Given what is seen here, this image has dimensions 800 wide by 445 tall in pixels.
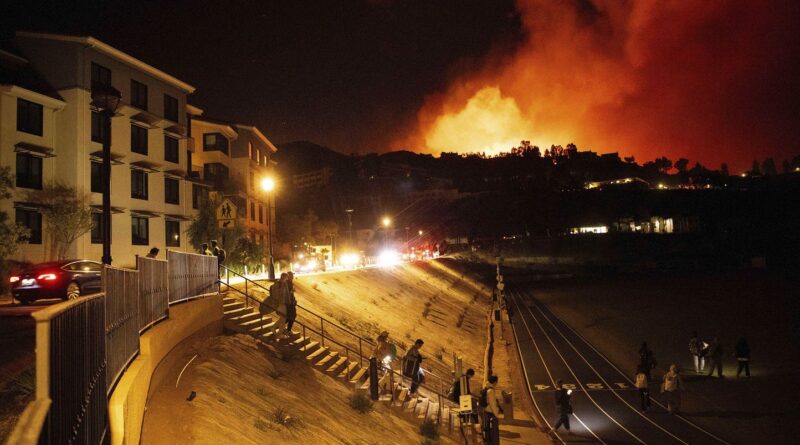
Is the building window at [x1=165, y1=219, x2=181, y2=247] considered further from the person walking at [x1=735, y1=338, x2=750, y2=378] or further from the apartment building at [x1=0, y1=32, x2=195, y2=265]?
the person walking at [x1=735, y1=338, x2=750, y2=378]

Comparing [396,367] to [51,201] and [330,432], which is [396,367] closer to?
[330,432]

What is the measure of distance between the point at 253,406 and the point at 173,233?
31.7 m

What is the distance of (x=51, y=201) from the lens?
96.3 feet

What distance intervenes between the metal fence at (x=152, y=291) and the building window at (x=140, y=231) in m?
26.6

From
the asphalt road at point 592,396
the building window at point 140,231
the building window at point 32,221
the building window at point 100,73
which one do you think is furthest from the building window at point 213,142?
the asphalt road at point 592,396

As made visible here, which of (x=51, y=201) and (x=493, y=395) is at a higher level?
(x=51, y=201)

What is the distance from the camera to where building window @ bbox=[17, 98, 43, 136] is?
A: 93.7ft

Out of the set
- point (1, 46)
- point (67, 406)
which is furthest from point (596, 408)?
point (1, 46)

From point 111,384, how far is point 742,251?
399ft

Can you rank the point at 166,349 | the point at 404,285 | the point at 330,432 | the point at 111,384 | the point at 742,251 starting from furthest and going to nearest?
the point at 742,251 < the point at 404,285 < the point at 330,432 < the point at 166,349 < the point at 111,384

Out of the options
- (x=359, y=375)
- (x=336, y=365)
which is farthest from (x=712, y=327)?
(x=336, y=365)

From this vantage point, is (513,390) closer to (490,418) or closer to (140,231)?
(490,418)

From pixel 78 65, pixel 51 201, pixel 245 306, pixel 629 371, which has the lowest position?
pixel 629 371

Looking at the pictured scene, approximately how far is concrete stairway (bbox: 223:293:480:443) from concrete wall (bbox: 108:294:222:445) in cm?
111
